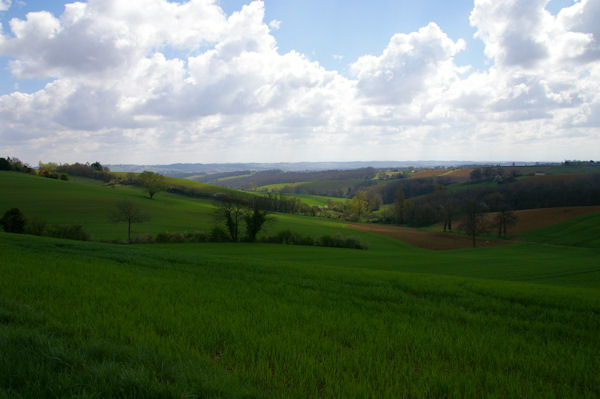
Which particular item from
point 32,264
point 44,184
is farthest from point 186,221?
point 32,264

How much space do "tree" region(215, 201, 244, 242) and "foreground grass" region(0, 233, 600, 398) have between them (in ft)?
125

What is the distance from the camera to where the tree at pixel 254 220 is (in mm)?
47219

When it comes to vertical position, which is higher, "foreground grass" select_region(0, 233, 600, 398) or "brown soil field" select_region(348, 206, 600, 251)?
"foreground grass" select_region(0, 233, 600, 398)

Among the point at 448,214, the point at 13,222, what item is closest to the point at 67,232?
the point at 13,222

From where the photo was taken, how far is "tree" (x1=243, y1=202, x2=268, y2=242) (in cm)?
4722

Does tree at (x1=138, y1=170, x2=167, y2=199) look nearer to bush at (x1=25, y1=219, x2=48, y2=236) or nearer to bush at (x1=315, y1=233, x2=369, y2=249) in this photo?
bush at (x1=25, y1=219, x2=48, y2=236)

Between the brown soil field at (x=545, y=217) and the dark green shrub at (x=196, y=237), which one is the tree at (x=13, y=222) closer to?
the dark green shrub at (x=196, y=237)

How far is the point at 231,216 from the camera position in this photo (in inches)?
1875

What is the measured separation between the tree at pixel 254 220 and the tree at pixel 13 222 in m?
26.2

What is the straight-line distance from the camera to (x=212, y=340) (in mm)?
4863

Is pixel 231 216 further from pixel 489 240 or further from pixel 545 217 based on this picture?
pixel 545 217

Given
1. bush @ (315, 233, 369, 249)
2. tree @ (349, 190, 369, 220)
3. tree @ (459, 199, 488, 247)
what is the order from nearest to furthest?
bush @ (315, 233, 369, 249), tree @ (459, 199, 488, 247), tree @ (349, 190, 369, 220)

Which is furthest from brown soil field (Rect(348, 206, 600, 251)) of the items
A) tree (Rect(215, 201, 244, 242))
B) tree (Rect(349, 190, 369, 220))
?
tree (Rect(349, 190, 369, 220))

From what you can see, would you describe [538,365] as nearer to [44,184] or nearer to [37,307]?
[37,307]
